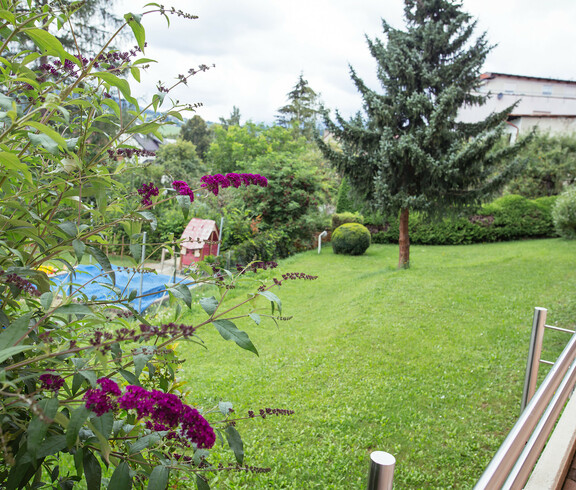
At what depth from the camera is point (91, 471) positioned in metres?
0.87

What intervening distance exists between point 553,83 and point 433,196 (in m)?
23.7

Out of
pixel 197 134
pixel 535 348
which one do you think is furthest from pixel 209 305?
pixel 197 134

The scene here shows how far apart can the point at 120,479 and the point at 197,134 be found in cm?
3665

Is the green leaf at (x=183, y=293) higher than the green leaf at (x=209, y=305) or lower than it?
higher

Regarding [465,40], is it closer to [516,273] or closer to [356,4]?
[356,4]

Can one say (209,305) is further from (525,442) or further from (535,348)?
(535,348)

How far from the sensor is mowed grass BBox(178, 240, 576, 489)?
2.82 meters

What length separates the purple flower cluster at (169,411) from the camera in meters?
0.64

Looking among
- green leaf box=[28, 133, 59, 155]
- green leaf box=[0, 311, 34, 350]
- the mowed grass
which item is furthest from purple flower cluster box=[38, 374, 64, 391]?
the mowed grass

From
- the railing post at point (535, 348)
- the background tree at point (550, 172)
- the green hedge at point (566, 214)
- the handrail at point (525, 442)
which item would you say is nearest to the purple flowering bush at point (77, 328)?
the handrail at point (525, 442)

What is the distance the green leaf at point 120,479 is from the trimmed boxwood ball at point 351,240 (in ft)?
39.8

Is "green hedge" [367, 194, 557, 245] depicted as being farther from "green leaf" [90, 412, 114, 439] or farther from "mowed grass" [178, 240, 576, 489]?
"green leaf" [90, 412, 114, 439]

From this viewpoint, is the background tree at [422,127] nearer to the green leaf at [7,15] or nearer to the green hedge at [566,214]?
the green hedge at [566,214]

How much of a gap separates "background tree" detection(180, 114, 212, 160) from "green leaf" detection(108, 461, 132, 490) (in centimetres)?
3499
